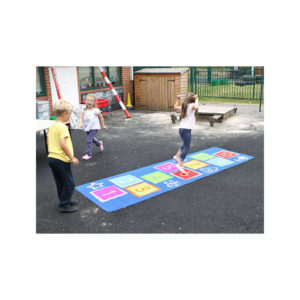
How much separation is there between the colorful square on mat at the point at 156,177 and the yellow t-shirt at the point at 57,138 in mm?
1983

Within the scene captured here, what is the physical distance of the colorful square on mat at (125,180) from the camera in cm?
580

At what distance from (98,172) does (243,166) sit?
2.94 metres

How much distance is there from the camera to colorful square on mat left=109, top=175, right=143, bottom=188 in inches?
228

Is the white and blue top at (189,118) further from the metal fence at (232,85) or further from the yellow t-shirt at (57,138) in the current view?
the metal fence at (232,85)

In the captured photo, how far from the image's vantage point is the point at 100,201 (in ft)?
16.8

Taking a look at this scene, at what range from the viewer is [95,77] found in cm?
1350

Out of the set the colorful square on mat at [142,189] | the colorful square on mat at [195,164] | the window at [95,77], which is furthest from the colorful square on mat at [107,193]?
the window at [95,77]

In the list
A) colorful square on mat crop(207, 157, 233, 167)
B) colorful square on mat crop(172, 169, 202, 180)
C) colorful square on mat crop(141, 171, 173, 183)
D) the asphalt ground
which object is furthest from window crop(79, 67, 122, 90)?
colorful square on mat crop(172, 169, 202, 180)

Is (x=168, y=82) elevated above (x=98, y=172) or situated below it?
above

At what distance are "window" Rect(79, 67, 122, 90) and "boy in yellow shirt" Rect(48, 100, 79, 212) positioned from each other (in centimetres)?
871

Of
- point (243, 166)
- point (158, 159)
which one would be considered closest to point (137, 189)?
→ point (158, 159)

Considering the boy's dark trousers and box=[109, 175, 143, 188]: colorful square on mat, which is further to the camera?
box=[109, 175, 143, 188]: colorful square on mat

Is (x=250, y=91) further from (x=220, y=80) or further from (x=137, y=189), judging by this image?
(x=137, y=189)

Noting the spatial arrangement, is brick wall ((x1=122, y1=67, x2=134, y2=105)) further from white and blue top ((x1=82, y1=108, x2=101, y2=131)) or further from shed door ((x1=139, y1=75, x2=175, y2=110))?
white and blue top ((x1=82, y1=108, x2=101, y2=131))
